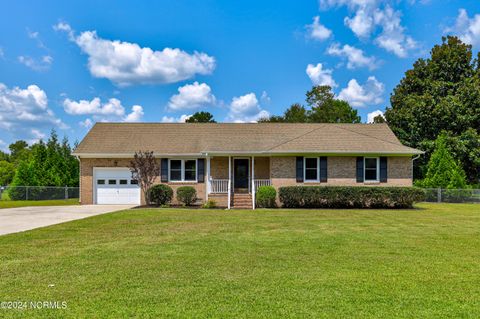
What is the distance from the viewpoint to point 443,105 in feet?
102

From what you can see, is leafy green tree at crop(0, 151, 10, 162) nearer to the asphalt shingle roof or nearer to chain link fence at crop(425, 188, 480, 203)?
the asphalt shingle roof

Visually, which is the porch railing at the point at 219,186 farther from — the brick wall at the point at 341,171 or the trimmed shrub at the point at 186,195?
the brick wall at the point at 341,171

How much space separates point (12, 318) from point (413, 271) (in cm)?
625

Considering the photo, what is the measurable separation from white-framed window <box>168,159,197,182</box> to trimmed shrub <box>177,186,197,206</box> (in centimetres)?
157

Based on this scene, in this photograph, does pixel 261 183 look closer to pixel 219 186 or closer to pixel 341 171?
pixel 219 186

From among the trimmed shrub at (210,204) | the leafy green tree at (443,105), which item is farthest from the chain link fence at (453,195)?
the trimmed shrub at (210,204)

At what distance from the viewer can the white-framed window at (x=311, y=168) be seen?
71.7 feet

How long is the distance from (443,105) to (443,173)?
741 centimetres

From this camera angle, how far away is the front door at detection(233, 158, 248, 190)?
78.9 ft

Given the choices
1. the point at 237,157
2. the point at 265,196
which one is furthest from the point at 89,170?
the point at 265,196

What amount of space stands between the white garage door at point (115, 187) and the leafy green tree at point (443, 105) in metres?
21.8

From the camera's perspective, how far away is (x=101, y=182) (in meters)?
24.4

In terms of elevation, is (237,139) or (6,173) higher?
(237,139)

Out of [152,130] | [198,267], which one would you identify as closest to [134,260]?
[198,267]
